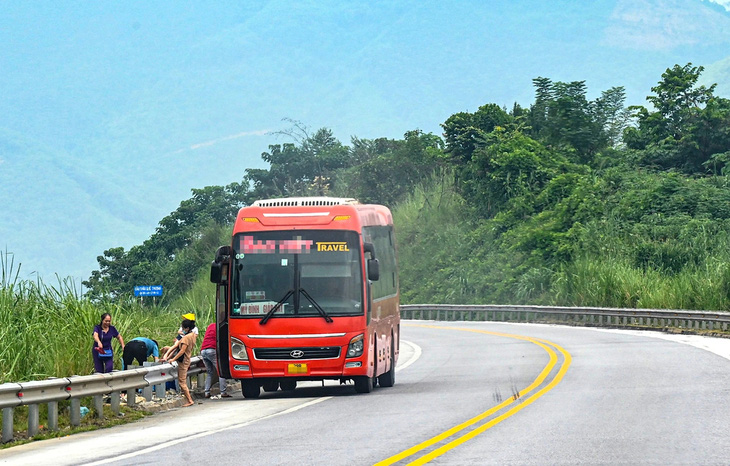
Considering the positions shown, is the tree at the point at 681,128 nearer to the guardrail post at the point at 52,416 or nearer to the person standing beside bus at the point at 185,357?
the person standing beside bus at the point at 185,357

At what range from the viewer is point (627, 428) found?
13367mm

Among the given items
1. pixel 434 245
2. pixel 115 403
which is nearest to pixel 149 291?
pixel 115 403

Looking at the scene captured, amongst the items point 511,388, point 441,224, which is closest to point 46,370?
point 511,388

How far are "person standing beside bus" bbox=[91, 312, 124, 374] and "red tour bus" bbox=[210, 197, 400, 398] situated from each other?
1.85m

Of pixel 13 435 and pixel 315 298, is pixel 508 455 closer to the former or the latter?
pixel 13 435

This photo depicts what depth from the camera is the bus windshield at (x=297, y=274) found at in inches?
768

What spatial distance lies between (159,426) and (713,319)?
23539 millimetres

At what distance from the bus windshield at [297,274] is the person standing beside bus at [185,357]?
87 centimetres

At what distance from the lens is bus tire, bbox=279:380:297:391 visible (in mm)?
20312

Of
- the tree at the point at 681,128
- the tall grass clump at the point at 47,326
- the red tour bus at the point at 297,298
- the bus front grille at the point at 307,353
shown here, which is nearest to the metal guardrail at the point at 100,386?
the tall grass clump at the point at 47,326

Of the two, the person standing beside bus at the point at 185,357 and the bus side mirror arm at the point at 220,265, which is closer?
the person standing beside bus at the point at 185,357

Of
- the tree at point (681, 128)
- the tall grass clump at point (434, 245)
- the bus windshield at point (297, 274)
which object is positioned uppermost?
the tree at point (681, 128)

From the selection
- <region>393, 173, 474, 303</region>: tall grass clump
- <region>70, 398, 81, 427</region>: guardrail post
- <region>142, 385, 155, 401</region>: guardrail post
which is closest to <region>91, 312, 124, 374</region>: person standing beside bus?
<region>142, 385, 155, 401</region>: guardrail post

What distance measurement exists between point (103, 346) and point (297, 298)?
3217 millimetres
